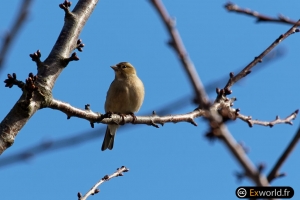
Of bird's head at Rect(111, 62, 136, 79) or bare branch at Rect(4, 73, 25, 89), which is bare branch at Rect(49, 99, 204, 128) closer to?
bare branch at Rect(4, 73, 25, 89)

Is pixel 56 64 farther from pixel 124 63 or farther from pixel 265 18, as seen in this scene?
pixel 124 63

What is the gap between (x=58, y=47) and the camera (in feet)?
16.3

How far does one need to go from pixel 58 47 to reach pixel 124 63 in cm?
511

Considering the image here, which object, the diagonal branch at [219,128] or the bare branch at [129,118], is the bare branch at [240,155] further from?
the bare branch at [129,118]

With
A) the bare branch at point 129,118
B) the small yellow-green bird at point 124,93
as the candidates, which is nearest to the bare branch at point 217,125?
the bare branch at point 129,118

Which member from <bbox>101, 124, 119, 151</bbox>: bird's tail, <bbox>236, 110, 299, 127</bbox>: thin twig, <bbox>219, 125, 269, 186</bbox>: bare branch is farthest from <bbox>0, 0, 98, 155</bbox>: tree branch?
<bbox>101, 124, 119, 151</bbox>: bird's tail

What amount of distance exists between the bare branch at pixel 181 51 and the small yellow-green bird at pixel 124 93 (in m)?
6.59

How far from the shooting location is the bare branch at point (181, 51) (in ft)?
4.70

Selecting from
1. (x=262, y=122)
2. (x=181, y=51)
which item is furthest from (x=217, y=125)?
(x=262, y=122)

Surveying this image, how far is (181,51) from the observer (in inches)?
57.4

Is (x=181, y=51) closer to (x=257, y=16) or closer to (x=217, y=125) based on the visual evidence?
(x=217, y=125)

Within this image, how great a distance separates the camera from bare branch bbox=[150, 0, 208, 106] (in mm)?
1433

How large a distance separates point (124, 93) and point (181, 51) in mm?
7132

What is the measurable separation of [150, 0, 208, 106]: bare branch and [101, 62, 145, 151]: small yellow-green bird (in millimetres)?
6589
